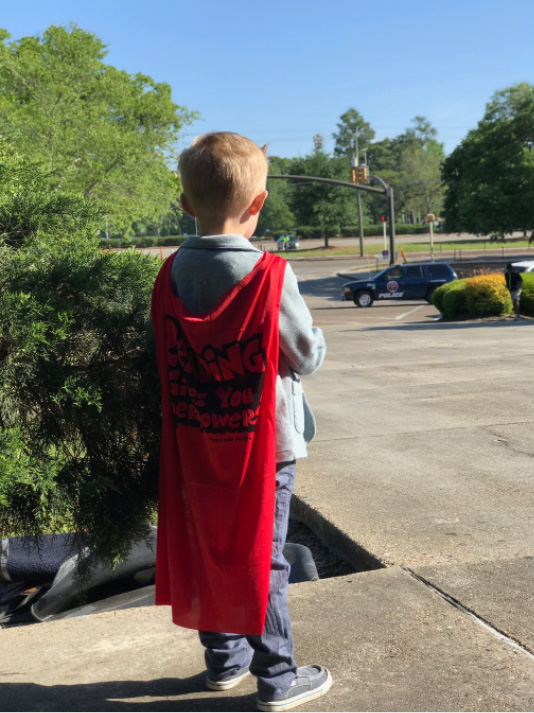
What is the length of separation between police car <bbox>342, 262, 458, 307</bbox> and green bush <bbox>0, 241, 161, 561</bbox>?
27601 millimetres

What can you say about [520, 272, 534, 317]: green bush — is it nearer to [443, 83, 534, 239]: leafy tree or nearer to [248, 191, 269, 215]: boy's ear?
[248, 191, 269, 215]: boy's ear

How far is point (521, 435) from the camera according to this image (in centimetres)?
548

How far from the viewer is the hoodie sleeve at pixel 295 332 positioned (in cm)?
213

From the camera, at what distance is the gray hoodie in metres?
2.14

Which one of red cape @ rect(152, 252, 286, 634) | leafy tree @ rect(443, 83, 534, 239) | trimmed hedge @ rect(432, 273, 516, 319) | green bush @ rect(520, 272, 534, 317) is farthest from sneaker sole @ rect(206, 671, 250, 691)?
leafy tree @ rect(443, 83, 534, 239)

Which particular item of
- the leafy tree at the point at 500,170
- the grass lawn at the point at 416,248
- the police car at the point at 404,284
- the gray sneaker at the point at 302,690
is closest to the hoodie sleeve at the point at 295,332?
the gray sneaker at the point at 302,690

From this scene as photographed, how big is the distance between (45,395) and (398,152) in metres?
130

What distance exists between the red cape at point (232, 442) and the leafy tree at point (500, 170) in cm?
4450

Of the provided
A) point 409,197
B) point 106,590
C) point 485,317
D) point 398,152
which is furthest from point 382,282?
point 398,152

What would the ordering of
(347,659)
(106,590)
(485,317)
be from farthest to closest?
(485,317), (106,590), (347,659)

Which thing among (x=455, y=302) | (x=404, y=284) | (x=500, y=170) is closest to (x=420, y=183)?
(x=500, y=170)

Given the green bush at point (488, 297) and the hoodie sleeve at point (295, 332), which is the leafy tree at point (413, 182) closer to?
the green bush at point (488, 297)

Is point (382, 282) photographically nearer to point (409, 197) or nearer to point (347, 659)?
point (347, 659)

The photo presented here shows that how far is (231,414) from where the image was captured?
6.89ft
